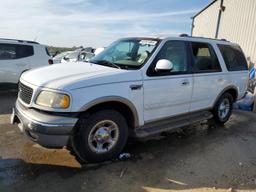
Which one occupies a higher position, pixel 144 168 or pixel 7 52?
pixel 7 52

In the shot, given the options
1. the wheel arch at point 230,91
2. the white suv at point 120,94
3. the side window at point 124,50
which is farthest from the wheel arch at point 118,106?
the wheel arch at point 230,91

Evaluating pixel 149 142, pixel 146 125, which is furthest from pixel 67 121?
pixel 149 142

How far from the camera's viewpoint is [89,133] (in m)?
3.62

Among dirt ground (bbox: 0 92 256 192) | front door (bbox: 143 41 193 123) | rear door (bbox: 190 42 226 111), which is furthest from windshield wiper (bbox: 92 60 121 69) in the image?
rear door (bbox: 190 42 226 111)

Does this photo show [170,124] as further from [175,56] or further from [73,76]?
[73,76]

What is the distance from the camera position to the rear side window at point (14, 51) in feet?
26.6

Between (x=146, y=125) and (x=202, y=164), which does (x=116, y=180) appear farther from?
(x=202, y=164)

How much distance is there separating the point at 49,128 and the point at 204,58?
3526 mm

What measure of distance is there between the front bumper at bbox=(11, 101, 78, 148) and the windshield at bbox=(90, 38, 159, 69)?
4.45 feet

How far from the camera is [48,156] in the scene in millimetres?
4094

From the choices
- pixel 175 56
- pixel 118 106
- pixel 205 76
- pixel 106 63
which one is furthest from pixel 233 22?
pixel 118 106

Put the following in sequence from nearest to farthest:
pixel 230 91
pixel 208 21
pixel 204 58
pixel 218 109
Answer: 1. pixel 204 58
2. pixel 218 109
3. pixel 230 91
4. pixel 208 21

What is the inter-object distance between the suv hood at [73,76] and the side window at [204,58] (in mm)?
1660

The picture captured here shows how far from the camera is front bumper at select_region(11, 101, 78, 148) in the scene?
10.8ft
